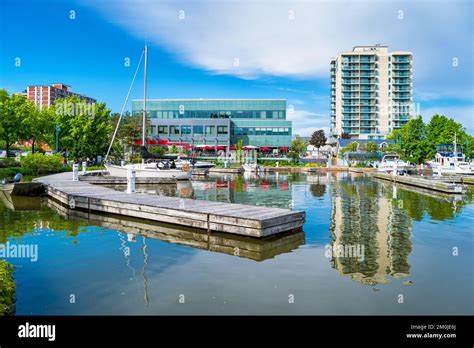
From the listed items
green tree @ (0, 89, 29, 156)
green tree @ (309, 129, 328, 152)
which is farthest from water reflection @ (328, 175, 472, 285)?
green tree @ (309, 129, 328, 152)

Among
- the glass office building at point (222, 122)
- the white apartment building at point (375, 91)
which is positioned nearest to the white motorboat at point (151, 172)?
the glass office building at point (222, 122)

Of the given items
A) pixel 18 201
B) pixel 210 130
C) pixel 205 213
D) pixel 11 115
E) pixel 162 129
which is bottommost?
pixel 18 201

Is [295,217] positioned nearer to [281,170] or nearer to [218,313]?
[218,313]

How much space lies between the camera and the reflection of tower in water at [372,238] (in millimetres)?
9602

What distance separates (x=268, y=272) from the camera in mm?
9578

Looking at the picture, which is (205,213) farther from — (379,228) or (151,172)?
(151,172)

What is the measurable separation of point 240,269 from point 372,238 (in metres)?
5.79

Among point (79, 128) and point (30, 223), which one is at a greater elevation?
point (79, 128)

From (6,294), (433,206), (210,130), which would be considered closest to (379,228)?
(433,206)

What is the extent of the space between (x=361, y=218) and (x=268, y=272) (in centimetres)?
953

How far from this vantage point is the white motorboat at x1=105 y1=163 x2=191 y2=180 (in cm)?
3981

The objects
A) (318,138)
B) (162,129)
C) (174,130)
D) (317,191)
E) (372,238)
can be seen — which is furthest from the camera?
(318,138)

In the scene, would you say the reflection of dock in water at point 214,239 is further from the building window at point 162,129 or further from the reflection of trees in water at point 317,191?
the building window at point 162,129

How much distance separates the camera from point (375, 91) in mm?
133875
